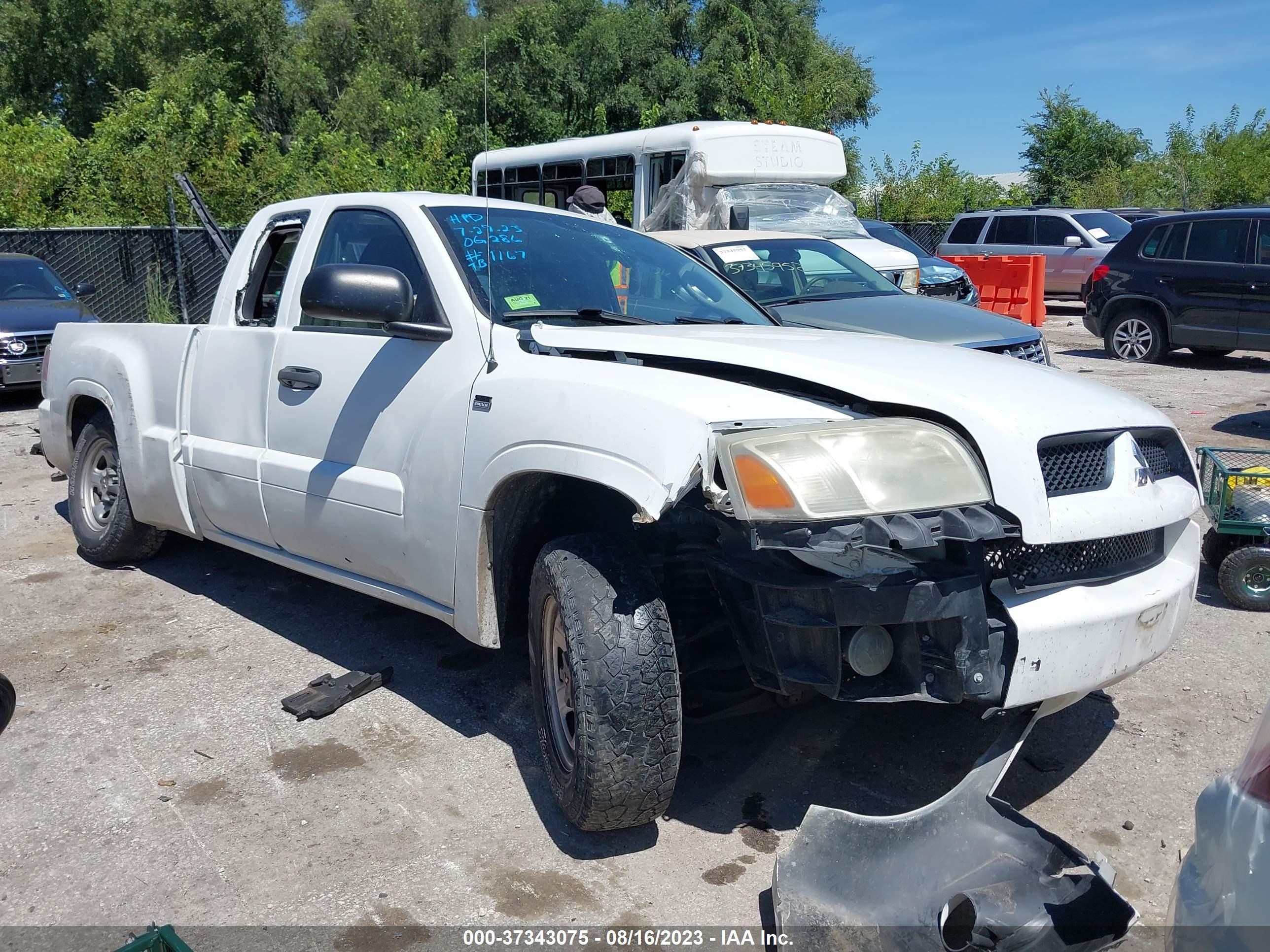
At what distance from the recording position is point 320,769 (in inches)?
144

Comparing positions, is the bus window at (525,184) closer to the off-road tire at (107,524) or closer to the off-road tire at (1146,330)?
the off-road tire at (1146,330)

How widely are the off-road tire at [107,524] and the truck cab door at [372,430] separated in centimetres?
149

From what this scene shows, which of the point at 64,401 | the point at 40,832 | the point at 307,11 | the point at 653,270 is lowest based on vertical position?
the point at 40,832

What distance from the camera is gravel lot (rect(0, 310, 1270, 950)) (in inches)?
118

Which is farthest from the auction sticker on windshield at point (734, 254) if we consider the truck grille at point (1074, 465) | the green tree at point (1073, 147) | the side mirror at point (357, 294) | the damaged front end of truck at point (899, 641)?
the green tree at point (1073, 147)

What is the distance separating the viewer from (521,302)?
3828mm

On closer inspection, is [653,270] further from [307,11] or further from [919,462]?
[307,11]

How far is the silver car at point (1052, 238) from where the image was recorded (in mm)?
19141

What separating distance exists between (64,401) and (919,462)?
473cm

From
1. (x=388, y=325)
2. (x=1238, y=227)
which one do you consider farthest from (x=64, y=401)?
(x=1238, y=227)

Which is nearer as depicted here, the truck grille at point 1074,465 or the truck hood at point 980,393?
the truck hood at point 980,393

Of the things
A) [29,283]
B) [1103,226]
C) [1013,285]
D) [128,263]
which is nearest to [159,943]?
[29,283]

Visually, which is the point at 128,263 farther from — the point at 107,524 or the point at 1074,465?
the point at 1074,465

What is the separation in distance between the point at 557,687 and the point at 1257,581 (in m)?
3.44
